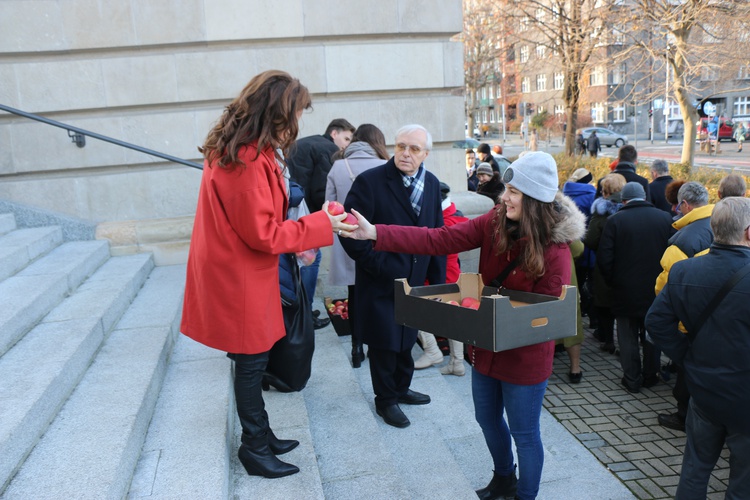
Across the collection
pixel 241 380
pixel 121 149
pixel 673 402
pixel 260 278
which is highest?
pixel 121 149

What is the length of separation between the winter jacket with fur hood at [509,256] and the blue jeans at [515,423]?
0.34 feet

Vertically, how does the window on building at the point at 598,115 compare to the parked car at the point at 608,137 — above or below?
above

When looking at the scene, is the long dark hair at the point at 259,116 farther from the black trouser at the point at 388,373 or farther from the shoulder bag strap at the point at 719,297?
the shoulder bag strap at the point at 719,297

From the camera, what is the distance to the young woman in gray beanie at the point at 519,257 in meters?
3.04

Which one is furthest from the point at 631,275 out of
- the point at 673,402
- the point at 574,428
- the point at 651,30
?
the point at 651,30

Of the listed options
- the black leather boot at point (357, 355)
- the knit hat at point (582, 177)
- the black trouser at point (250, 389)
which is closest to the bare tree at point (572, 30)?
the knit hat at point (582, 177)

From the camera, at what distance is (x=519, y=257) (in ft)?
10.2

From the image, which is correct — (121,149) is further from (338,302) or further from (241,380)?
(241,380)

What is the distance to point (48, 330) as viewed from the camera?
3943 mm

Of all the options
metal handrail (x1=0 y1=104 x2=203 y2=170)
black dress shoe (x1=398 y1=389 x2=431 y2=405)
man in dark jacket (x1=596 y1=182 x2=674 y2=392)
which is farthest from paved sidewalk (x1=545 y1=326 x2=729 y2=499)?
metal handrail (x1=0 y1=104 x2=203 y2=170)

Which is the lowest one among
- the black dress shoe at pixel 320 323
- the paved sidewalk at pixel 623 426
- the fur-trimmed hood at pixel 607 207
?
the paved sidewalk at pixel 623 426

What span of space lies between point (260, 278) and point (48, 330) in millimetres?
1839

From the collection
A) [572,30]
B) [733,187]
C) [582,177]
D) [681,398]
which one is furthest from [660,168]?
[572,30]

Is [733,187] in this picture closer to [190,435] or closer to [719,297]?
[719,297]
